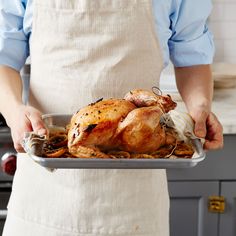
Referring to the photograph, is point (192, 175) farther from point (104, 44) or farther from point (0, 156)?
point (104, 44)

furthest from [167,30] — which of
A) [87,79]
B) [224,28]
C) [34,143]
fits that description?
[224,28]

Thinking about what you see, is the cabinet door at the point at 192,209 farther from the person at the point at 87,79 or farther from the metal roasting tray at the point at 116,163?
the metal roasting tray at the point at 116,163

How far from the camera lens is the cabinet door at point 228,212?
161 centimetres

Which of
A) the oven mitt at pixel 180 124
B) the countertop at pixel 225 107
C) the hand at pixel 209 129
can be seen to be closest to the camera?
the oven mitt at pixel 180 124

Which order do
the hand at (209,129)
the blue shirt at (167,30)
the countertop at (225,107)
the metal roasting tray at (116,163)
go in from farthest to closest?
the countertop at (225,107) → the blue shirt at (167,30) → the hand at (209,129) → the metal roasting tray at (116,163)

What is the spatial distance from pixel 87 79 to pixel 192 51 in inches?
8.7

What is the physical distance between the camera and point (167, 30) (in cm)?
111

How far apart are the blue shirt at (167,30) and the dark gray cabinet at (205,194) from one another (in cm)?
46

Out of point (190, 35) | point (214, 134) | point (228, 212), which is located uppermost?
point (190, 35)

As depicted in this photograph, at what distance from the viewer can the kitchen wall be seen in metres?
2.03

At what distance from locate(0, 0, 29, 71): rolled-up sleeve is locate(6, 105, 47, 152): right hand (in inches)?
5.9

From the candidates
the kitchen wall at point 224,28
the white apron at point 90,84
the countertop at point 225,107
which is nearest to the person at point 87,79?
the white apron at point 90,84

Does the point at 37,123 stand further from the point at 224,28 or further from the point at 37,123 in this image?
the point at 224,28

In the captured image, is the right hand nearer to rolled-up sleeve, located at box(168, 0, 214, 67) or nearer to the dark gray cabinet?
rolled-up sleeve, located at box(168, 0, 214, 67)
